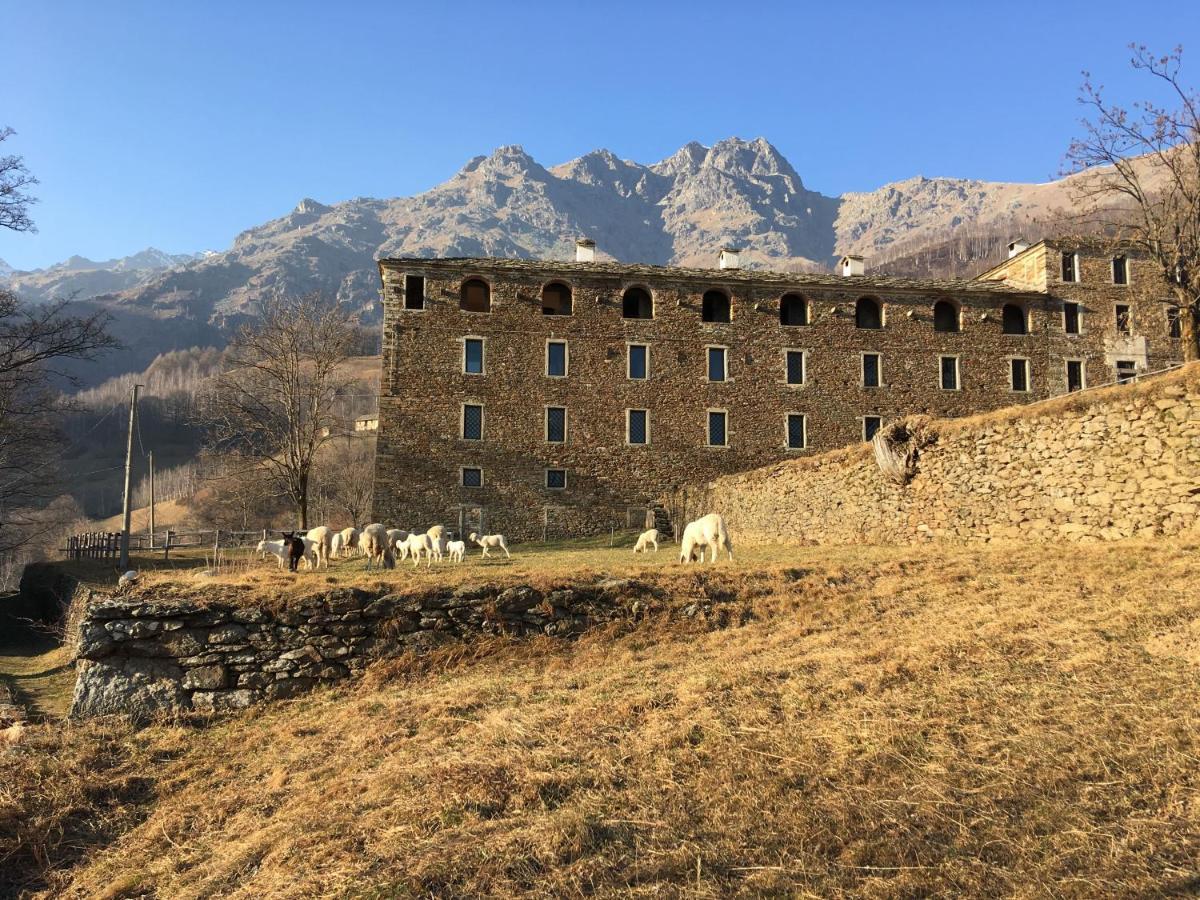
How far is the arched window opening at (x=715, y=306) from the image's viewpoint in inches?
1522

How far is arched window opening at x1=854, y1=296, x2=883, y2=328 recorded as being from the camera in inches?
1537

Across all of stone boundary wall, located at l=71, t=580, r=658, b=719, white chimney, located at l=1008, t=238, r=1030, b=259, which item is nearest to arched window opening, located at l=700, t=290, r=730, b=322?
white chimney, located at l=1008, t=238, r=1030, b=259

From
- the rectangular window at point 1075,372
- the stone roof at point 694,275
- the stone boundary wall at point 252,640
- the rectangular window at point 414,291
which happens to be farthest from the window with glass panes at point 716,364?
the stone boundary wall at point 252,640

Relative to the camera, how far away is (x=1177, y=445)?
46.7 ft

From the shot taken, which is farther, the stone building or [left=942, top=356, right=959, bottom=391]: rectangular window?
[left=942, top=356, right=959, bottom=391]: rectangular window

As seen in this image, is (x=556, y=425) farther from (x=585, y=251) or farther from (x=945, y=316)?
(x=945, y=316)

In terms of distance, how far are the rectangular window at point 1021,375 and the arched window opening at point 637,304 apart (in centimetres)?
1964

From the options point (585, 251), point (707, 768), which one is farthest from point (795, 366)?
point (707, 768)

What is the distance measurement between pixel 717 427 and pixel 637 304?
7.77 meters

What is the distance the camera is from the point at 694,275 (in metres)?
38.0

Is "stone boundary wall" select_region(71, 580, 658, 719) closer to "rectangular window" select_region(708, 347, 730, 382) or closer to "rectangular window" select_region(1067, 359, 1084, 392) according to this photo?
"rectangular window" select_region(708, 347, 730, 382)

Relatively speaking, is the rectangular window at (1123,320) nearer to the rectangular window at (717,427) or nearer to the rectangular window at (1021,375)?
the rectangular window at (1021,375)

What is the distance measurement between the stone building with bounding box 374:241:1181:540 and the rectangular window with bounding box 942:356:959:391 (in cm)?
6

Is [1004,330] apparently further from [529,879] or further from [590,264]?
[529,879]
